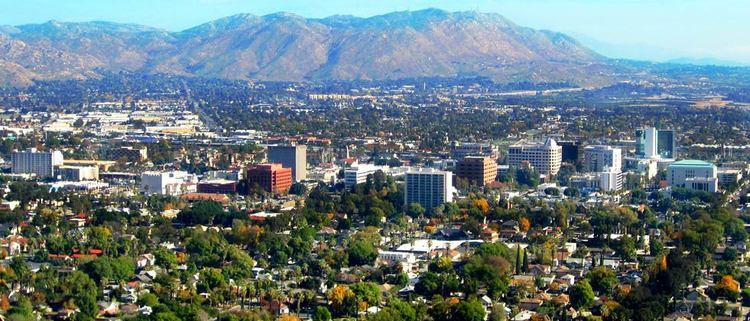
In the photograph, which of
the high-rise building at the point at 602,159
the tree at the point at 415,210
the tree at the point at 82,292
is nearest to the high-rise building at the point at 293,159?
the high-rise building at the point at 602,159

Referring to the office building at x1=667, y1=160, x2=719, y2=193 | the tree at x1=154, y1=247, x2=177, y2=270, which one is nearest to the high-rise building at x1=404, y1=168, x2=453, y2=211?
the office building at x1=667, y1=160, x2=719, y2=193

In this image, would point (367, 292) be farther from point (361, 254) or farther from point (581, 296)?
point (361, 254)

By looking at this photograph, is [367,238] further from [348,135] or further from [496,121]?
[496,121]

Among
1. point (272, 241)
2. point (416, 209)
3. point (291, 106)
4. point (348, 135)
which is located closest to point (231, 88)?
point (291, 106)

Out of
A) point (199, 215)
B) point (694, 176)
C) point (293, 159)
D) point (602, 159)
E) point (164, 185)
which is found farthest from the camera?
point (602, 159)

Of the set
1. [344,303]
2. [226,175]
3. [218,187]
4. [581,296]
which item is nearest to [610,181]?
[218,187]

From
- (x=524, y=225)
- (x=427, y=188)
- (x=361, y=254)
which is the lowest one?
(x=361, y=254)
